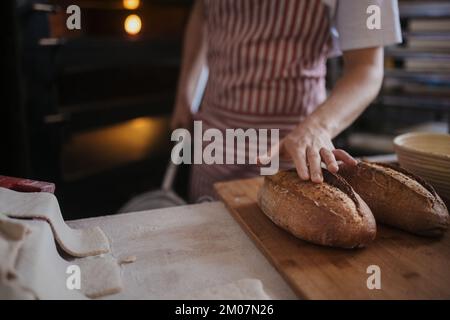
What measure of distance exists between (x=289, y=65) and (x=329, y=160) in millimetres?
497

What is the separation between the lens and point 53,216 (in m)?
0.73

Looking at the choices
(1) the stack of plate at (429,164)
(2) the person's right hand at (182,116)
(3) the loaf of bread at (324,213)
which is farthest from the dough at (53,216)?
(2) the person's right hand at (182,116)

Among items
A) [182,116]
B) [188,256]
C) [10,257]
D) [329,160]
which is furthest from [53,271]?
[182,116]

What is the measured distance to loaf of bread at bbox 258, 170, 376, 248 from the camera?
29.0 inches

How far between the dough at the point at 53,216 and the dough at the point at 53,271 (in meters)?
0.02

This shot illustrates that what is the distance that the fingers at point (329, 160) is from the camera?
2.83ft

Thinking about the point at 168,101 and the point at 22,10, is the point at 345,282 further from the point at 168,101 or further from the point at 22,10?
the point at 168,101

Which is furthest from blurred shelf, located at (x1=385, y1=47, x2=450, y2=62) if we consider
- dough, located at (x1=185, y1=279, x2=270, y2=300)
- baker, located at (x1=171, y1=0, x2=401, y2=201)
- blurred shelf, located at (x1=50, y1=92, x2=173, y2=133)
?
dough, located at (x1=185, y1=279, x2=270, y2=300)

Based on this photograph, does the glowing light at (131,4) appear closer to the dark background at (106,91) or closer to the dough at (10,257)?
the dark background at (106,91)

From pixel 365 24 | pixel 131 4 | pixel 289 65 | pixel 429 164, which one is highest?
pixel 131 4

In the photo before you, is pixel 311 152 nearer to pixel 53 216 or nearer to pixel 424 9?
pixel 53 216

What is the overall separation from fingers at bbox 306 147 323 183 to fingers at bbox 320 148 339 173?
1cm
